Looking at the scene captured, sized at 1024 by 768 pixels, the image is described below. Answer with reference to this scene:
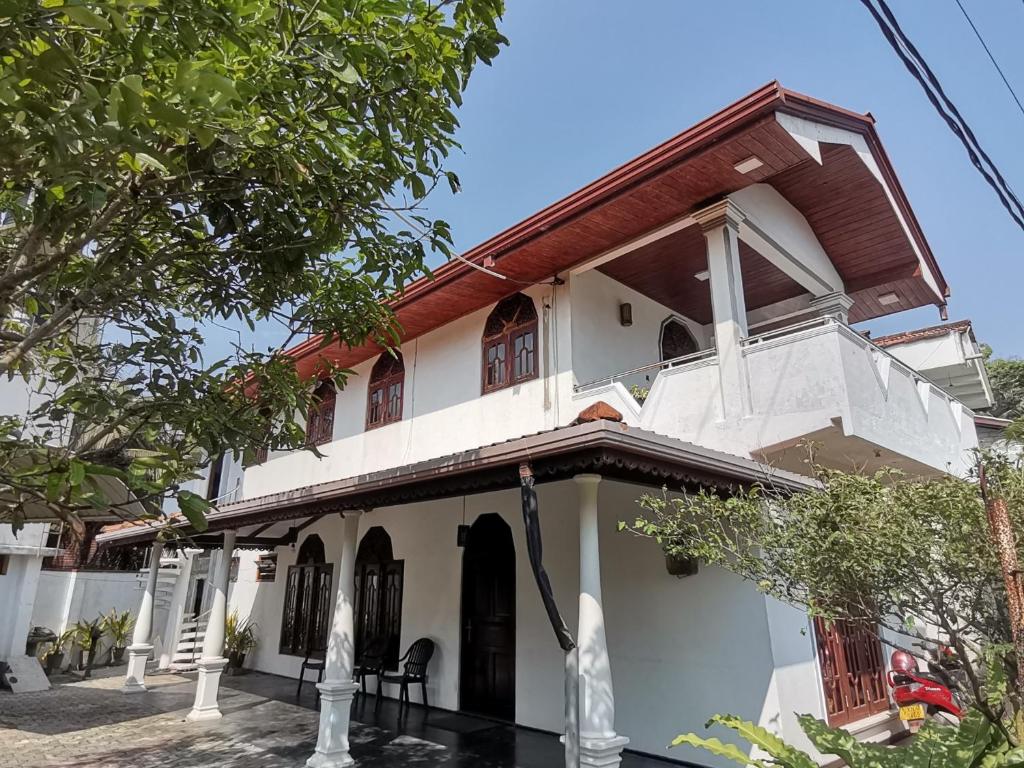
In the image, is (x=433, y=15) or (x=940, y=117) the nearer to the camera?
(x=433, y=15)

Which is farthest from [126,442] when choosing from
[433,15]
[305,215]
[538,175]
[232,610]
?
[232,610]

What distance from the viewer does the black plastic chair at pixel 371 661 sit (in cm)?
945

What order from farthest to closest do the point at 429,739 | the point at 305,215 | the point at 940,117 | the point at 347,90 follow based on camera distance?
the point at 429,739
the point at 940,117
the point at 305,215
the point at 347,90

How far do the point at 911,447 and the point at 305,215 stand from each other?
7033 millimetres

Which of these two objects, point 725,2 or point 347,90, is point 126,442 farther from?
point 725,2

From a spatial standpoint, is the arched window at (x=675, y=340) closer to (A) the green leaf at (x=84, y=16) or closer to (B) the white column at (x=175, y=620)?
(A) the green leaf at (x=84, y=16)

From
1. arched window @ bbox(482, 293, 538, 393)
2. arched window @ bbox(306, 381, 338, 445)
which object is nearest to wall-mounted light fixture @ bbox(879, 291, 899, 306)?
arched window @ bbox(482, 293, 538, 393)

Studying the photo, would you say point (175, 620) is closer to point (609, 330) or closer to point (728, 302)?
point (609, 330)

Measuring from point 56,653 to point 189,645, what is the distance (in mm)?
2534

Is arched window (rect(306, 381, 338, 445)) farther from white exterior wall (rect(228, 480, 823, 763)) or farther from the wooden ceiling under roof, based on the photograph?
white exterior wall (rect(228, 480, 823, 763))

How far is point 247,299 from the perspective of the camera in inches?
156

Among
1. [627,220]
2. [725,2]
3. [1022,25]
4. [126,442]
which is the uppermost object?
[627,220]

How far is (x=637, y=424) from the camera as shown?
739 centimetres

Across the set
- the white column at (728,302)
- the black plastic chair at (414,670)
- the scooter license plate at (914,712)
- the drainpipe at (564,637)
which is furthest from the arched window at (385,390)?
the scooter license plate at (914,712)
